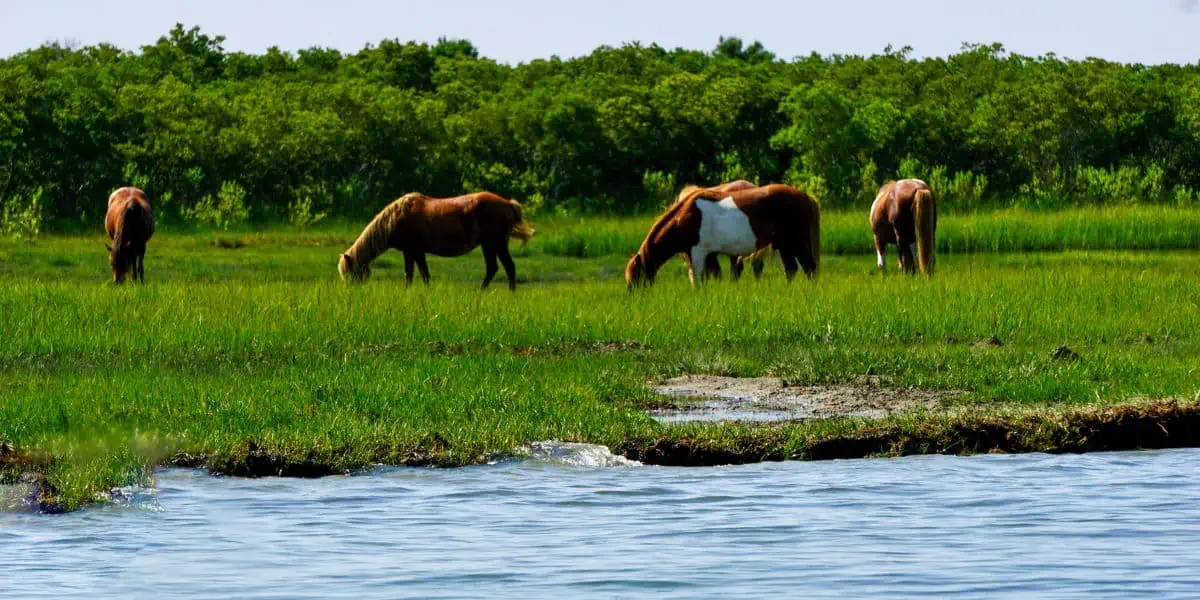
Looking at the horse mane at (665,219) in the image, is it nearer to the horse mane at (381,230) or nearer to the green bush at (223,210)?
the horse mane at (381,230)

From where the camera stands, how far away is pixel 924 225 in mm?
24172

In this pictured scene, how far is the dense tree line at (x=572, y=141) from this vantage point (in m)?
40.8

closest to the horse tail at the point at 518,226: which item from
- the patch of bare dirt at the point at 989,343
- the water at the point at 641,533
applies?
the patch of bare dirt at the point at 989,343

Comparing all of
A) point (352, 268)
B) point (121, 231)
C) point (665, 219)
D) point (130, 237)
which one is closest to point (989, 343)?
point (665, 219)

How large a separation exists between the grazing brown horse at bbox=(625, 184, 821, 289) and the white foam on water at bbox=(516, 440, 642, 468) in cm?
1127

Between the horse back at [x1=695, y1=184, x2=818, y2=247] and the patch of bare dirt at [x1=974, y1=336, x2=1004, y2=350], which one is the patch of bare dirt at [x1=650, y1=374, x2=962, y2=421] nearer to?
the patch of bare dirt at [x1=974, y1=336, x2=1004, y2=350]

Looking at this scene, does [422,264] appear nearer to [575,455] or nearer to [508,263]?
[508,263]

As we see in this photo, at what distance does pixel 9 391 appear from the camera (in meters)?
13.1

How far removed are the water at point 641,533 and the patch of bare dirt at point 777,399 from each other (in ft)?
5.42

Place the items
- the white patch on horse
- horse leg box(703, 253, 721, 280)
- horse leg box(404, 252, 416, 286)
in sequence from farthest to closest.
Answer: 1. horse leg box(404, 252, 416, 286)
2. horse leg box(703, 253, 721, 280)
3. the white patch on horse

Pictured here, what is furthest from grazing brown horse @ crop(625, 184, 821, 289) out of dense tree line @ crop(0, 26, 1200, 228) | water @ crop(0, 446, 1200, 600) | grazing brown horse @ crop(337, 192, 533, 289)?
dense tree line @ crop(0, 26, 1200, 228)

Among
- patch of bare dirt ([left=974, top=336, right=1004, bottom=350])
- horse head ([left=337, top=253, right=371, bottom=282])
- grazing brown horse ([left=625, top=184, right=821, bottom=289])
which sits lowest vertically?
patch of bare dirt ([left=974, top=336, right=1004, bottom=350])

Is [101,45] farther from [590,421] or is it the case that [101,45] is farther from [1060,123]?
[590,421]

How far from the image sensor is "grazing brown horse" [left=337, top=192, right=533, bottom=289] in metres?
25.0
